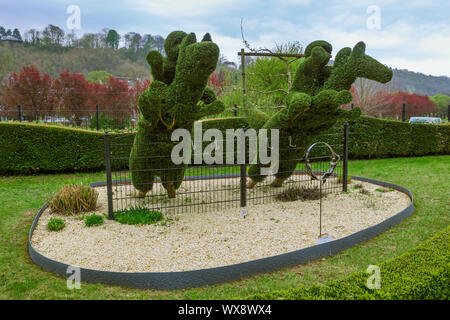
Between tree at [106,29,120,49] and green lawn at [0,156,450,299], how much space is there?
3698cm

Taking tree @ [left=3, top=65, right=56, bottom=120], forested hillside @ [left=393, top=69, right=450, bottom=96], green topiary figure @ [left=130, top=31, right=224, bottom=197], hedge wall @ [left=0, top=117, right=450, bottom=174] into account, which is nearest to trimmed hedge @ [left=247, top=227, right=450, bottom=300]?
green topiary figure @ [left=130, top=31, right=224, bottom=197]

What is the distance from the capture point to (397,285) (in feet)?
A: 9.94

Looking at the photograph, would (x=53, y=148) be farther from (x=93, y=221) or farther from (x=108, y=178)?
(x=93, y=221)

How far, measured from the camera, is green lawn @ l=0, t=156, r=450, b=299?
12.2ft

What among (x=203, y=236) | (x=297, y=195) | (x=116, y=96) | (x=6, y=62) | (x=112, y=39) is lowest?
(x=203, y=236)

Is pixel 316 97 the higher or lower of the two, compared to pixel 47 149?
higher

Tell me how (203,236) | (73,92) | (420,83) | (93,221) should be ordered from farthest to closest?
(420,83)
(73,92)
(93,221)
(203,236)

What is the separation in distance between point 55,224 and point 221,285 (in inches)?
127

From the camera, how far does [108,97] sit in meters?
24.6

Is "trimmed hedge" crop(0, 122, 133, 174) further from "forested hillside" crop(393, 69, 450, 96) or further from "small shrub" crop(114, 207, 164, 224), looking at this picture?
"forested hillside" crop(393, 69, 450, 96)

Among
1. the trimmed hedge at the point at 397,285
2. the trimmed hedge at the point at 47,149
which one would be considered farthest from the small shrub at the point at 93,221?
the trimmed hedge at the point at 47,149

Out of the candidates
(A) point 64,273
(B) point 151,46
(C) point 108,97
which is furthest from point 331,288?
(B) point 151,46

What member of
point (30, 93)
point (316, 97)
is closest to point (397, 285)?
point (316, 97)

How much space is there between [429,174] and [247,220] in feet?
24.2
